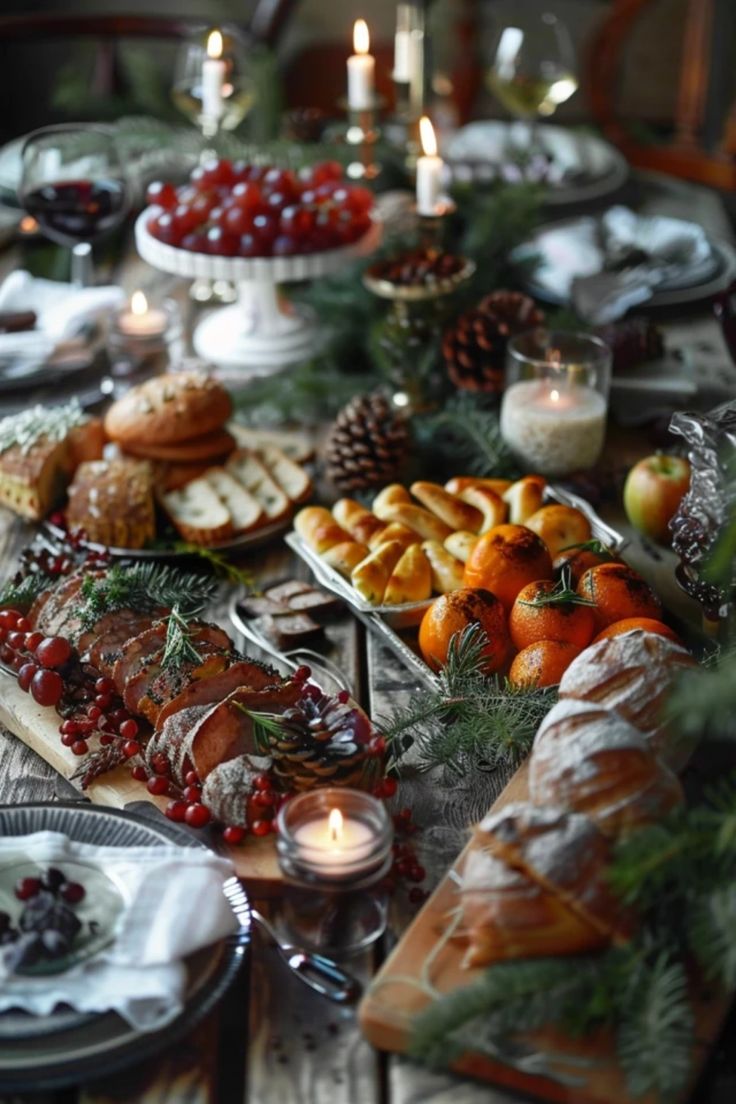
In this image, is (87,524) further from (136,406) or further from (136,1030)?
(136,1030)

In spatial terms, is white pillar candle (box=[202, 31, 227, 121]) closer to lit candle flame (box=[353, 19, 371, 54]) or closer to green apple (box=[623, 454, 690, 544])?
lit candle flame (box=[353, 19, 371, 54])

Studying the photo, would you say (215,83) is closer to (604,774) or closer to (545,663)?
(545,663)

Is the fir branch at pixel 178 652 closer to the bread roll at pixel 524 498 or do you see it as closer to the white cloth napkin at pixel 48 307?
the bread roll at pixel 524 498

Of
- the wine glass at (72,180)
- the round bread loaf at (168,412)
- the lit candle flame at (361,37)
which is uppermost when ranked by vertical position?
the lit candle flame at (361,37)

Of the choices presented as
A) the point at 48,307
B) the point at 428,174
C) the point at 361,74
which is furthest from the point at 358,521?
the point at 361,74

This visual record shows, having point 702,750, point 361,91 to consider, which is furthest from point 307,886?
point 361,91

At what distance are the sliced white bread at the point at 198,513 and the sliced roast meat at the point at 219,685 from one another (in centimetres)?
40

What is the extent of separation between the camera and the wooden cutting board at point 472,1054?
89cm

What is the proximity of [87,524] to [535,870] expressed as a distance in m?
0.86

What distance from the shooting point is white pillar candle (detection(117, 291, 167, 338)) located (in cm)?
204

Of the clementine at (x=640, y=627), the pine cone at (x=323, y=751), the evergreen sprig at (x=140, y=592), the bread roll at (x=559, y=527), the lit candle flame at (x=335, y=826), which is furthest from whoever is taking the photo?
the bread roll at (x=559, y=527)

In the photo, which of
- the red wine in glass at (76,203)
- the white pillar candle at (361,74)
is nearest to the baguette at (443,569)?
the red wine in glass at (76,203)

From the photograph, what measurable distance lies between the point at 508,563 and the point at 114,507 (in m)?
0.53

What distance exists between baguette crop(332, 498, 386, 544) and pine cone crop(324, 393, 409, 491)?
123mm
